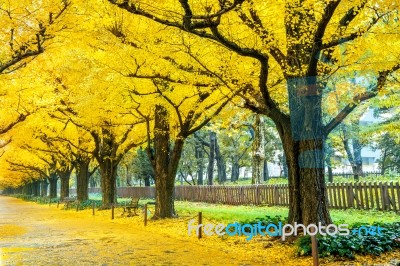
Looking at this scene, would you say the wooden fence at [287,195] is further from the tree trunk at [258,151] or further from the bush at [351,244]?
the bush at [351,244]

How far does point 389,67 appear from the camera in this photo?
840 centimetres

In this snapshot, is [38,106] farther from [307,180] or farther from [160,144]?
[307,180]

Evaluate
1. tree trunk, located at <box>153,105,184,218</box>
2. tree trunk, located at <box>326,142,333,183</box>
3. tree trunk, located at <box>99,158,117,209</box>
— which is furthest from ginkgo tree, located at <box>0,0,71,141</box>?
tree trunk, located at <box>326,142,333,183</box>

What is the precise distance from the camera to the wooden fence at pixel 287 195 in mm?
13445

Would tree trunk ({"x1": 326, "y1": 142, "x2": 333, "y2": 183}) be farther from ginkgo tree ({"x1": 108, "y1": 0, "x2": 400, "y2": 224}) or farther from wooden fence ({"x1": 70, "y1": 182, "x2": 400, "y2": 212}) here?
ginkgo tree ({"x1": 108, "y1": 0, "x2": 400, "y2": 224})

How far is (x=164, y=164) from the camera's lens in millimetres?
14750

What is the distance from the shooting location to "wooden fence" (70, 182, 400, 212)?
13.4m

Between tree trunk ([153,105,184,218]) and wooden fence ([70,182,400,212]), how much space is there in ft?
20.4

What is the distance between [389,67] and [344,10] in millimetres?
1802

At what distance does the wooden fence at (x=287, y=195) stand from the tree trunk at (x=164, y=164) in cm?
623

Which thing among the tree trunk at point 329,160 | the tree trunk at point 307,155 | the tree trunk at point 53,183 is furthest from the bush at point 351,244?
the tree trunk at point 53,183

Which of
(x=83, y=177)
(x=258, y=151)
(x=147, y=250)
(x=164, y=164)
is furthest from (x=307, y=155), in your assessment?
(x=83, y=177)

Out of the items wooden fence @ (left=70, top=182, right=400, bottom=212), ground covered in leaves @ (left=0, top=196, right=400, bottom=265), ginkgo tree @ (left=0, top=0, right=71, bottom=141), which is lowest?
ground covered in leaves @ (left=0, top=196, right=400, bottom=265)

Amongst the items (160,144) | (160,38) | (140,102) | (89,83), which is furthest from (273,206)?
(160,38)
